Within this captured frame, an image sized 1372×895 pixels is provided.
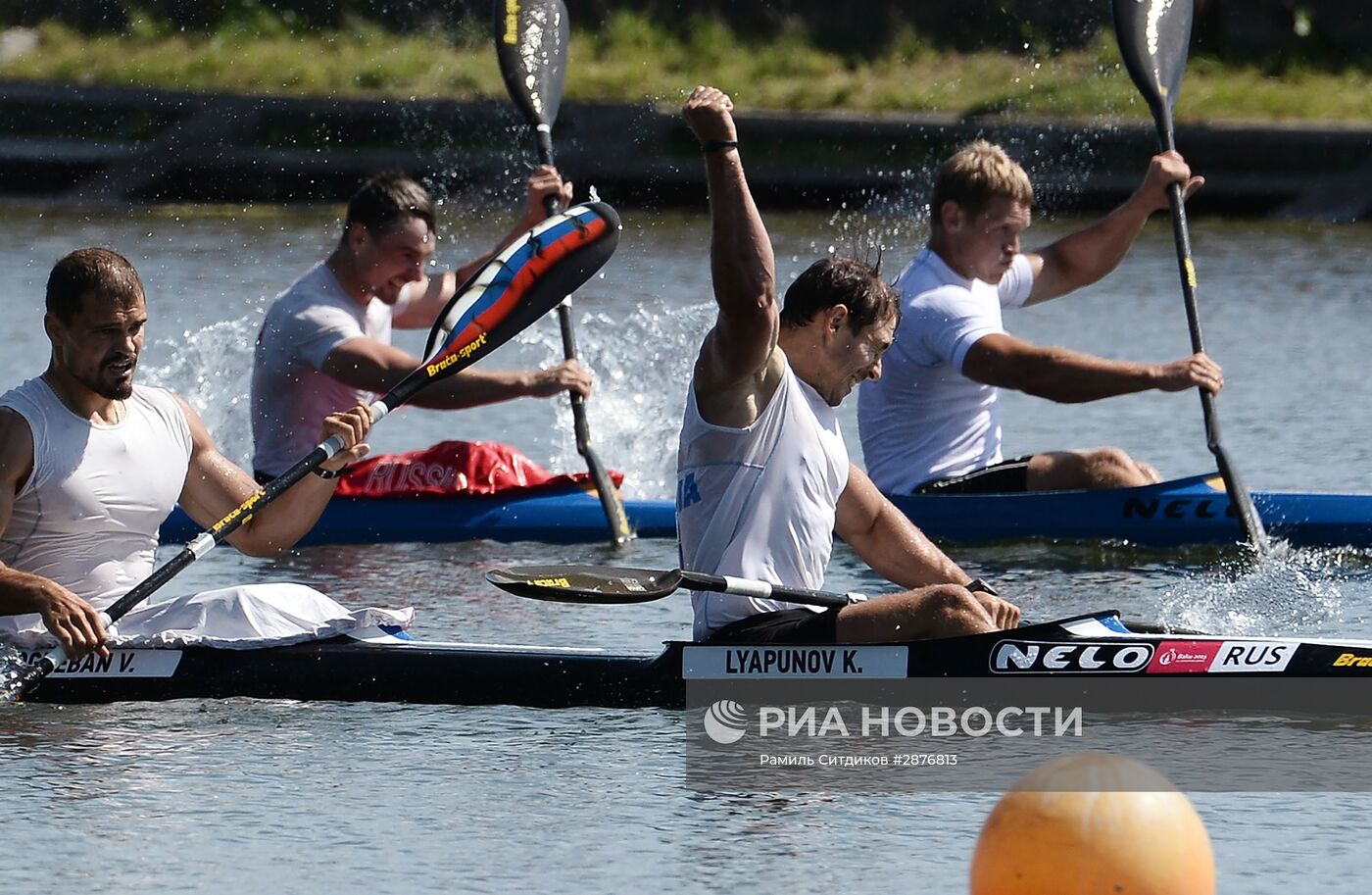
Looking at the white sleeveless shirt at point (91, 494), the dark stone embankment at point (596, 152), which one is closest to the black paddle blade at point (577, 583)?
the white sleeveless shirt at point (91, 494)

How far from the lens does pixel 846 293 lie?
17.8 ft

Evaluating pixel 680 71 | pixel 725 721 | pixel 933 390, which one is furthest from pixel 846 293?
pixel 680 71

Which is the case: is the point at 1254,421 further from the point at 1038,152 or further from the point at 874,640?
the point at 1038,152

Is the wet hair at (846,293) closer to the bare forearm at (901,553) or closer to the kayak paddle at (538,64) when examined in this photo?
the bare forearm at (901,553)

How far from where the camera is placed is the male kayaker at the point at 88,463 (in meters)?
5.70

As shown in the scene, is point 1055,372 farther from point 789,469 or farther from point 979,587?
point 789,469

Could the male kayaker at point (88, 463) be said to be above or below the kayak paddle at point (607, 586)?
above

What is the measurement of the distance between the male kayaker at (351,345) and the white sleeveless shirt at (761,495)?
9.79 feet

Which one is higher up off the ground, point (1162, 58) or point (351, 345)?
point (1162, 58)

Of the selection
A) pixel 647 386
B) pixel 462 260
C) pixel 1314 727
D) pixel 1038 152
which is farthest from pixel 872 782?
pixel 1038 152

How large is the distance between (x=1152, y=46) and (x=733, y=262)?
483 cm

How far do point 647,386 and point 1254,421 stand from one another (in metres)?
3.06

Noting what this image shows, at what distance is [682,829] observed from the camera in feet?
16.6

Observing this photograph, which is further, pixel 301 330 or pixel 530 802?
pixel 301 330
